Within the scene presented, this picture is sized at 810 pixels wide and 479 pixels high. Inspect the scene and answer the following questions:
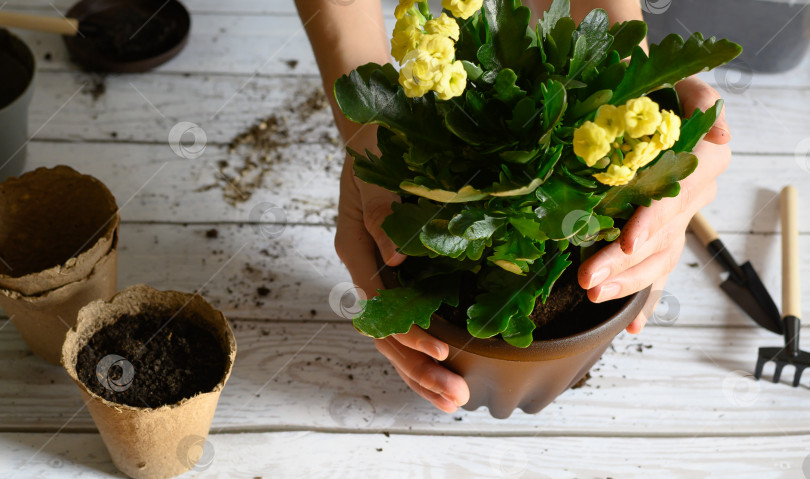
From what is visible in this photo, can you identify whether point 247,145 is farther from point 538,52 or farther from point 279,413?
point 538,52

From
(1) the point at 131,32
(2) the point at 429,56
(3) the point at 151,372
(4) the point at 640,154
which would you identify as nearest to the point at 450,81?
(2) the point at 429,56

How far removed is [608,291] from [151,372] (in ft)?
1.54

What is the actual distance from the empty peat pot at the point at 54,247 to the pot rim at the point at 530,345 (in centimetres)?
40

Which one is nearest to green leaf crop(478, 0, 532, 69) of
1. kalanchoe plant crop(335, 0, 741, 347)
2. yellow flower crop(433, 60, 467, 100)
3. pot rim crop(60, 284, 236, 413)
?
kalanchoe plant crop(335, 0, 741, 347)

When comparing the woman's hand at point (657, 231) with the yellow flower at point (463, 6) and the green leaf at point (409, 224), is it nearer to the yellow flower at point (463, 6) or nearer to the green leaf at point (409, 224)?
the green leaf at point (409, 224)

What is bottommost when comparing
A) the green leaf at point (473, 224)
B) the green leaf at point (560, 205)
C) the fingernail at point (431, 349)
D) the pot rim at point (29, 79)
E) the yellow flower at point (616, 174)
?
the fingernail at point (431, 349)

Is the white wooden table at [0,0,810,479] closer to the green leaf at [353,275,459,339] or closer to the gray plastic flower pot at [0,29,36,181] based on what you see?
the gray plastic flower pot at [0,29,36,181]

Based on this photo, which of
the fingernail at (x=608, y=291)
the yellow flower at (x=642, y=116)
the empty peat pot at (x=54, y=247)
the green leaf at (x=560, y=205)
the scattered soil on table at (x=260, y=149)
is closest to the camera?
the yellow flower at (x=642, y=116)

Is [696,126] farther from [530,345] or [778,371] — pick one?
[778,371]

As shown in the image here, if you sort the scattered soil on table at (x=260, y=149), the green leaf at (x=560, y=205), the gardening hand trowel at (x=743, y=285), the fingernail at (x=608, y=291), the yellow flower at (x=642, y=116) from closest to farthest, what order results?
the yellow flower at (x=642, y=116) → the green leaf at (x=560, y=205) → the fingernail at (x=608, y=291) → the gardening hand trowel at (x=743, y=285) → the scattered soil on table at (x=260, y=149)

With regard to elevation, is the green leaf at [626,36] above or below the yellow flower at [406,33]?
below

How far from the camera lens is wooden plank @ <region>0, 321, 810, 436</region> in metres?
0.84

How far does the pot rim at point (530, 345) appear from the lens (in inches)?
→ 24.8

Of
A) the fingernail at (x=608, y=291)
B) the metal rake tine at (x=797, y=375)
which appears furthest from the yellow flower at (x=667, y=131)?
the metal rake tine at (x=797, y=375)
